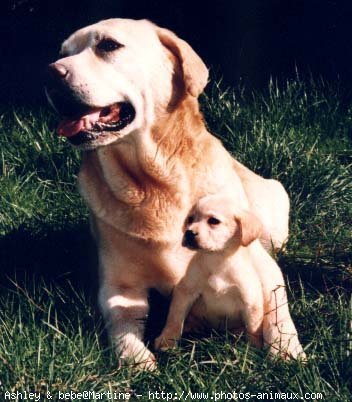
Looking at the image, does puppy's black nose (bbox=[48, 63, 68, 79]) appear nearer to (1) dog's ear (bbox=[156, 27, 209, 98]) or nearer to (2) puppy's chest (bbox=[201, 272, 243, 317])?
(1) dog's ear (bbox=[156, 27, 209, 98])

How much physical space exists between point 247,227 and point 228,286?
0.26m

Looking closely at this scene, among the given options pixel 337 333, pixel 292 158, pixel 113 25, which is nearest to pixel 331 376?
pixel 337 333

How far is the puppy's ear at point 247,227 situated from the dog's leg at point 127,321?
0.60 metres

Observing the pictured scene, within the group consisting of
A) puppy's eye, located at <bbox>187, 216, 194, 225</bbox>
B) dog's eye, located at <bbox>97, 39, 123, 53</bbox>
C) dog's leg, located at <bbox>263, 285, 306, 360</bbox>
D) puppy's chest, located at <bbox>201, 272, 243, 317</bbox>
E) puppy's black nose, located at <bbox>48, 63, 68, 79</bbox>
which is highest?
dog's eye, located at <bbox>97, 39, 123, 53</bbox>

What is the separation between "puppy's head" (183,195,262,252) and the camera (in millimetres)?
2883

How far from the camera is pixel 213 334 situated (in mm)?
3252

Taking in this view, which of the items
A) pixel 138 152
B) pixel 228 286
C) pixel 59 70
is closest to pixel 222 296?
pixel 228 286

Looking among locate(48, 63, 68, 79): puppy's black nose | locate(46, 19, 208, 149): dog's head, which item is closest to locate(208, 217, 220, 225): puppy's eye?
locate(46, 19, 208, 149): dog's head

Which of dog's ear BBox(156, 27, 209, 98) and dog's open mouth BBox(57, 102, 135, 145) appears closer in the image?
dog's open mouth BBox(57, 102, 135, 145)

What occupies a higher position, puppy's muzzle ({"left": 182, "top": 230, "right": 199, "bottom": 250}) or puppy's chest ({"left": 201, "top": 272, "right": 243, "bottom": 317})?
puppy's muzzle ({"left": 182, "top": 230, "right": 199, "bottom": 250})

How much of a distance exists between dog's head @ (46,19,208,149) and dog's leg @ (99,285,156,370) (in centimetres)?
68

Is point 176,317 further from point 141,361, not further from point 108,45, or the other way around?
point 108,45

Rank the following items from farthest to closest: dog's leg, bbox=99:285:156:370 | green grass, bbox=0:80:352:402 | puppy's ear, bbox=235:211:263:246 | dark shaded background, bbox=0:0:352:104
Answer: dark shaded background, bbox=0:0:352:104 < dog's leg, bbox=99:285:156:370 < puppy's ear, bbox=235:211:263:246 < green grass, bbox=0:80:352:402

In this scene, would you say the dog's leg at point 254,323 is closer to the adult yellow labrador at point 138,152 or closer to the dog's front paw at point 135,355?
the adult yellow labrador at point 138,152
